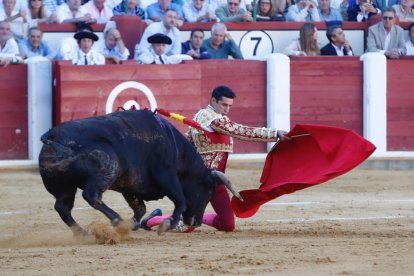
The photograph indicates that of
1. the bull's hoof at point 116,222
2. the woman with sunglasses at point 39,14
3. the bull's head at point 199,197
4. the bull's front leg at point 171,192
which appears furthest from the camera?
the woman with sunglasses at point 39,14

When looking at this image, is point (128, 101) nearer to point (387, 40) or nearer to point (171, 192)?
point (387, 40)

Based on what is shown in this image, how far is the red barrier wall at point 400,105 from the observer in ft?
43.5

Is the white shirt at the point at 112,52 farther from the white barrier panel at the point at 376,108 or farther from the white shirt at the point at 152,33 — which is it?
the white barrier panel at the point at 376,108

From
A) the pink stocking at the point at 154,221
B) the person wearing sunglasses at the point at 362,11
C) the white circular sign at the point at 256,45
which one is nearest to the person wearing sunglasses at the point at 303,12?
the white circular sign at the point at 256,45

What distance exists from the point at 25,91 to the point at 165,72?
1.47 meters

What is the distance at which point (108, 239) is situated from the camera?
7207 millimetres

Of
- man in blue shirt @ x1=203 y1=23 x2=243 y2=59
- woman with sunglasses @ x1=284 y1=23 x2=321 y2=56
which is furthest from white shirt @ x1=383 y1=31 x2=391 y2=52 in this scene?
man in blue shirt @ x1=203 y1=23 x2=243 y2=59

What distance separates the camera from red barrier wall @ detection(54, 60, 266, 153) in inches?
482

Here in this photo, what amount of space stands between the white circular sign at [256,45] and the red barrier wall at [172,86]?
A: 35 centimetres

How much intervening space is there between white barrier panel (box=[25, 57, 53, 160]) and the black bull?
4.52m

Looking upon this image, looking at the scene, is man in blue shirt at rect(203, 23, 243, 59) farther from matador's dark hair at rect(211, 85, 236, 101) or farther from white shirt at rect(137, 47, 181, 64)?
matador's dark hair at rect(211, 85, 236, 101)

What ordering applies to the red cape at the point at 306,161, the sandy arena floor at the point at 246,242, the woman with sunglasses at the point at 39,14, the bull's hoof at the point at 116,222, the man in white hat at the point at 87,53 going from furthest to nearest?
the woman with sunglasses at the point at 39,14 < the man in white hat at the point at 87,53 < the red cape at the point at 306,161 < the bull's hoof at the point at 116,222 < the sandy arena floor at the point at 246,242

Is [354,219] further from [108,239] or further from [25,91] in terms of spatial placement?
[25,91]

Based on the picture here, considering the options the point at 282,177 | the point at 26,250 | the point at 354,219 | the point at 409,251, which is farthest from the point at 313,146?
the point at 26,250
